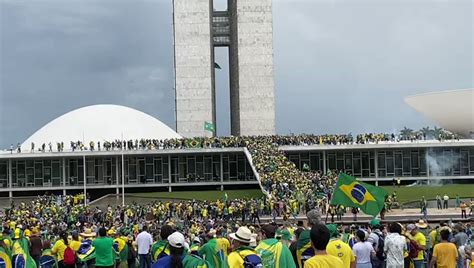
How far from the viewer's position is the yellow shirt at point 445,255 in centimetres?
1003

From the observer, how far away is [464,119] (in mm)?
69625

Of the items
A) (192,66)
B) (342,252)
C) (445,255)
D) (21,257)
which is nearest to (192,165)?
(192,66)

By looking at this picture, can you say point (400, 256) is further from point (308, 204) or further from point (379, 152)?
point (379, 152)

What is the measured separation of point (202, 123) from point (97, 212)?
40709 millimetres

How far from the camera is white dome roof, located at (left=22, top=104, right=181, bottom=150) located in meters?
66.1

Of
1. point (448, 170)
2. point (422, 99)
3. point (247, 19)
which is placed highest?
point (247, 19)

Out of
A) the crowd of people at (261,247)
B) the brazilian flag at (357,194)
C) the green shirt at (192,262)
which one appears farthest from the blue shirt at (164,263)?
the brazilian flag at (357,194)

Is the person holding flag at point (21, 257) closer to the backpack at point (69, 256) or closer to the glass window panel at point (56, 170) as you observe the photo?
the backpack at point (69, 256)

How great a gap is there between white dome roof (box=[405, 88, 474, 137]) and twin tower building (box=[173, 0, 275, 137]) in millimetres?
15625

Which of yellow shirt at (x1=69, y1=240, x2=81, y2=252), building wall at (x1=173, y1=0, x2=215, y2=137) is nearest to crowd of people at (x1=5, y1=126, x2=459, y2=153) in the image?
building wall at (x1=173, y1=0, x2=215, y2=137)

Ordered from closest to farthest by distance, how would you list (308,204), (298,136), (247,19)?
(308,204) < (298,136) < (247,19)

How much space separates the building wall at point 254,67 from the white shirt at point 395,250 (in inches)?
2509

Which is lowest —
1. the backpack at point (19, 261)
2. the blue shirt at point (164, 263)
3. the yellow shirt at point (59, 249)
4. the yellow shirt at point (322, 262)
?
the yellow shirt at point (59, 249)

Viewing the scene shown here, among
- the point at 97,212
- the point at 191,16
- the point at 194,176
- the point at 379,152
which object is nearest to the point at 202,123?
the point at 191,16
